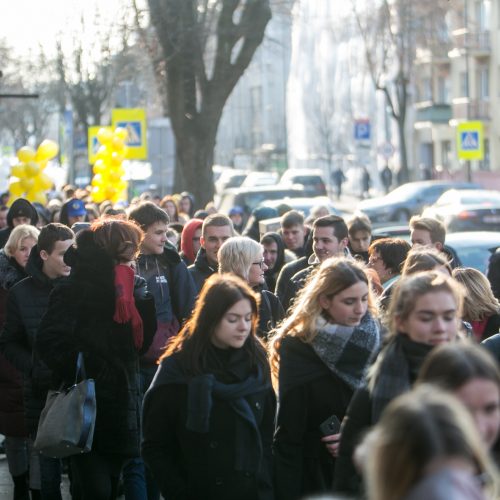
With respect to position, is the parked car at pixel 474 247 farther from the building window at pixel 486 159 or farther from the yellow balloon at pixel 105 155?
the building window at pixel 486 159

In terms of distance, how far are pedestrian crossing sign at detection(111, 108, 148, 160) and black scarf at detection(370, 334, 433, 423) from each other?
79.5ft

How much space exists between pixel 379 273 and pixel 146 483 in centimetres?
213

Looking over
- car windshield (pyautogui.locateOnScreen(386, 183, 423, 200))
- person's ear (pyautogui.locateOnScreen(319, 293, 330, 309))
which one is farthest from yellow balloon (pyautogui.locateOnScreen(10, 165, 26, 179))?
car windshield (pyautogui.locateOnScreen(386, 183, 423, 200))

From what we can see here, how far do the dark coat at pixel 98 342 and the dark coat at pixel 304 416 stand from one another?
1551 millimetres

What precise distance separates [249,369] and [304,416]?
0.33m

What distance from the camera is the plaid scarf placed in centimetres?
582

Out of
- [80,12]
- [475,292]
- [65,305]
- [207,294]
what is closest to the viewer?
[207,294]

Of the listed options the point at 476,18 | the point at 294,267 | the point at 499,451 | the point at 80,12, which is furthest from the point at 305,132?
the point at 499,451

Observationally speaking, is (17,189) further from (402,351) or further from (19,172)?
(402,351)

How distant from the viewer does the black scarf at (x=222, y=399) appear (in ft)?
17.9

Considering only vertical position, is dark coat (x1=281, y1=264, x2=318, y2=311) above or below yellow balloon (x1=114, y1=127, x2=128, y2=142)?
below

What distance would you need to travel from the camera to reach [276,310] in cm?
805

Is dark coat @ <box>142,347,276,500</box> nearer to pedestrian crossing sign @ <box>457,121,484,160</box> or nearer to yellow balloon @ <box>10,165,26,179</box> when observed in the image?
yellow balloon @ <box>10,165,26,179</box>

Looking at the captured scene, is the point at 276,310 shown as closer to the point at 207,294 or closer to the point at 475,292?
the point at 475,292
